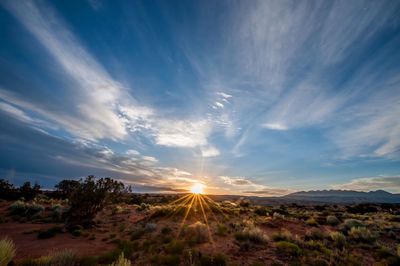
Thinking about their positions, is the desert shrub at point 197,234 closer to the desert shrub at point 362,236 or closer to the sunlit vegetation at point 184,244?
the sunlit vegetation at point 184,244

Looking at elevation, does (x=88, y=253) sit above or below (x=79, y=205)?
below

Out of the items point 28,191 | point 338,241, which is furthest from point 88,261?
point 28,191

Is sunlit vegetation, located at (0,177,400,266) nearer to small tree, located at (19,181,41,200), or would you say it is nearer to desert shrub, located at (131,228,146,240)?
desert shrub, located at (131,228,146,240)

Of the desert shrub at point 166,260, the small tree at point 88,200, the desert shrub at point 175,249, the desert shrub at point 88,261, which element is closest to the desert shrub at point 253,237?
the desert shrub at point 175,249

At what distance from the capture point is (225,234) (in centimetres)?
1477

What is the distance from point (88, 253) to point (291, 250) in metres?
10.5

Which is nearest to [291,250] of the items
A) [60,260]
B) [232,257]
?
[232,257]

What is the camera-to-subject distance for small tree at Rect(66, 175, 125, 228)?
2069cm

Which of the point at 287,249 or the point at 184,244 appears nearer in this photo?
the point at 287,249

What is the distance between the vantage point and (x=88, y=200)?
21.6 metres

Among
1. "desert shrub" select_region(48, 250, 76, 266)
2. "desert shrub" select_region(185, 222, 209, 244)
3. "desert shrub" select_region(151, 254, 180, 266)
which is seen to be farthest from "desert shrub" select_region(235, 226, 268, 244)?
"desert shrub" select_region(48, 250, 76, 266)

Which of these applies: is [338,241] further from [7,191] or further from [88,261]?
[7,191]

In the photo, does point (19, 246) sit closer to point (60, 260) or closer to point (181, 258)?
point (60, 260)

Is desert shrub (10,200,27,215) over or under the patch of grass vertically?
over
